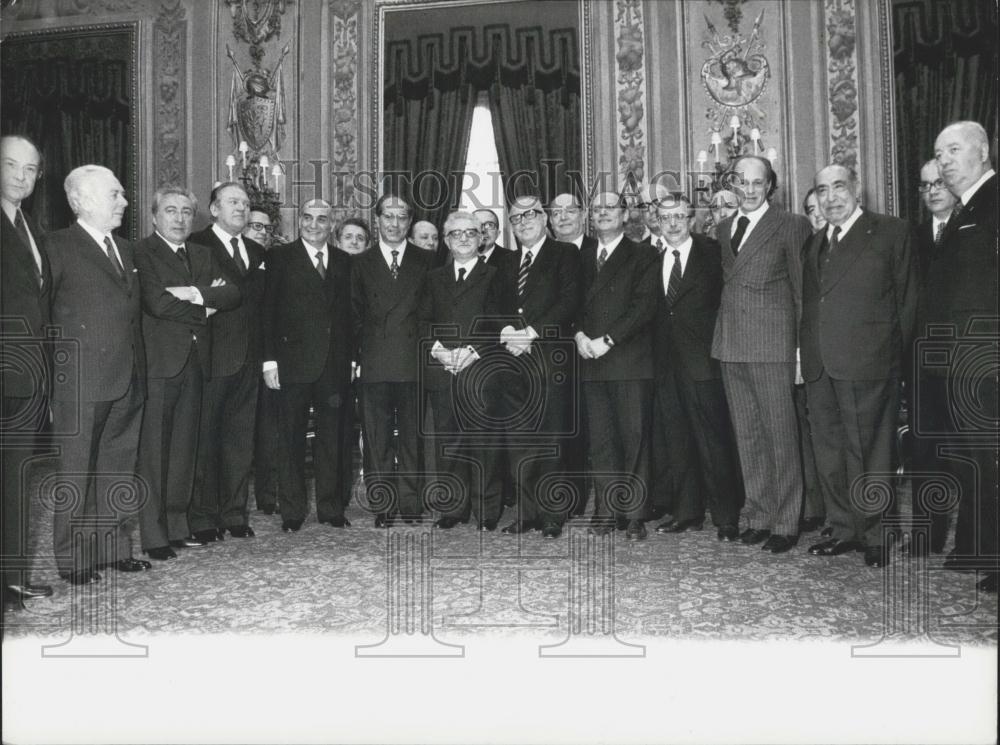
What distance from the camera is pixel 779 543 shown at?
3.41 m

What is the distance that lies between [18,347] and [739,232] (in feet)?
9.04

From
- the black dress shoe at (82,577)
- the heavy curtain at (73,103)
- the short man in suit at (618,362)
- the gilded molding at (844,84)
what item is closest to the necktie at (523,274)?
the short man in suit at (618,362)

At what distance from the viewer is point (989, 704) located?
2062 mm


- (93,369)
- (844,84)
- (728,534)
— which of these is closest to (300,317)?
(93,369)

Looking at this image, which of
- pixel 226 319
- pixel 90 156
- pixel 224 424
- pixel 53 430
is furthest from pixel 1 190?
pixel 90 156

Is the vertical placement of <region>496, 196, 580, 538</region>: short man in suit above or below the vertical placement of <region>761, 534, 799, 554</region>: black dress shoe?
above

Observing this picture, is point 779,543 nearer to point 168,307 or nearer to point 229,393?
point 229,393

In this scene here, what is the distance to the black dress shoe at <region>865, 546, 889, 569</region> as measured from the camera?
3.14 metres

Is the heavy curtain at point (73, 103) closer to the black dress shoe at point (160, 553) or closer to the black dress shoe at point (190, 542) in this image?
the black dress shoe at point (190, 542)

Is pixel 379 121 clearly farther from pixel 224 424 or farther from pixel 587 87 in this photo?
pixel 224 424

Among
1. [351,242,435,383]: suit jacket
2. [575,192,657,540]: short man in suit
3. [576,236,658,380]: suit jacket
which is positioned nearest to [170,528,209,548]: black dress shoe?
[351,242,435,383]: suit jacket

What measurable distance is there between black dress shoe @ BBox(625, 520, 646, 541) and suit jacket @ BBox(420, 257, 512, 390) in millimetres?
976

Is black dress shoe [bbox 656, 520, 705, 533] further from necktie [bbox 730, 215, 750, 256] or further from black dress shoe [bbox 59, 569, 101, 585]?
black dress shoe [bbox 59, 569, 101, 585]

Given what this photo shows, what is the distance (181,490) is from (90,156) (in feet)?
17.6
